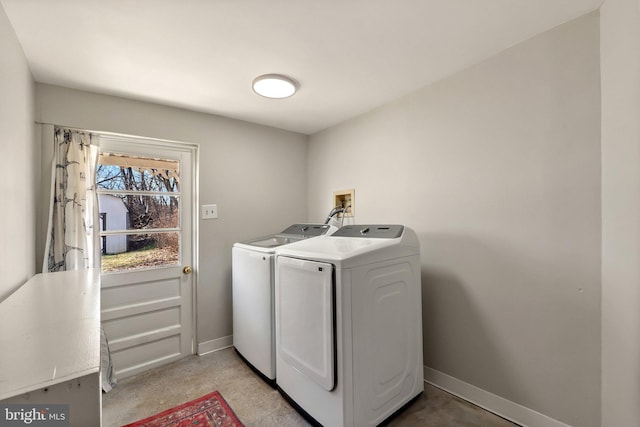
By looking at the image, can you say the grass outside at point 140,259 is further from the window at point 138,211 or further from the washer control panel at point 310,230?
the washer control panel at point 310,230

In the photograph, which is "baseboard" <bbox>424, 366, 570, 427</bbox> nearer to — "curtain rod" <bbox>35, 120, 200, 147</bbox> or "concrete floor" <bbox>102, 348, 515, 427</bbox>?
"concrete floor" <bbox>102, 348, 515, 427</bbox>

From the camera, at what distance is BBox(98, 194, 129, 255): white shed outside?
219 centimetres

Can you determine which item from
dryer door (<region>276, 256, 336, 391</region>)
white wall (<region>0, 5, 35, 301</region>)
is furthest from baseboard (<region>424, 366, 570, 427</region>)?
white wall (<region>0, 5, 35, 301</region>)

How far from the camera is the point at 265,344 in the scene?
208 centimetres

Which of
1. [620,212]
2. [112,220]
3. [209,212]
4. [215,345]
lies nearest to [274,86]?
[209,212]

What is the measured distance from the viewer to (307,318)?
1629mm

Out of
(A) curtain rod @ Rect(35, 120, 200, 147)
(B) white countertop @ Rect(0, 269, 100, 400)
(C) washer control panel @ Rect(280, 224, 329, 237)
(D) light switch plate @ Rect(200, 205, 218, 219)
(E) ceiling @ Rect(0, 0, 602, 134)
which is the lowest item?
(B) white countertop @ Rect(0, 269, 100, 400)

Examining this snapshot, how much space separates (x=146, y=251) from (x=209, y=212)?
60 cm

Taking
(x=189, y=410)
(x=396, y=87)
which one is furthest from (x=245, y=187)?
(x=189, y=410)

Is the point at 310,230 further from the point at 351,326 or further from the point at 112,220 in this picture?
the point at 112,220

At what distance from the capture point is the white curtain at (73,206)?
1.92 meters

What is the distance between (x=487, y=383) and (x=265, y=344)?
1514mm

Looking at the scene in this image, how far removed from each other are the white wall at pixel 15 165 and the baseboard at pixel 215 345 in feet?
4.51

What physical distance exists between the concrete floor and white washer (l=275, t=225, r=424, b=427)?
9 cm
